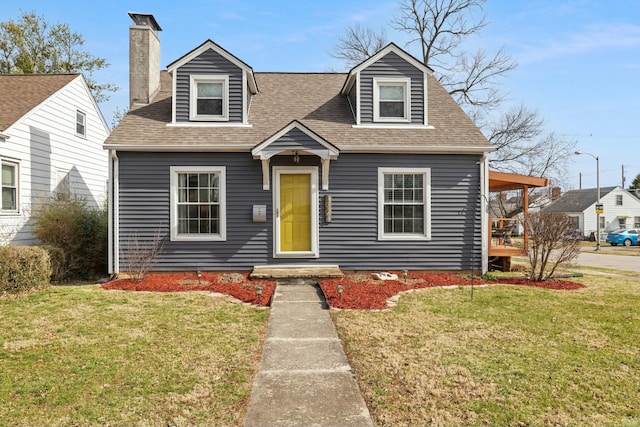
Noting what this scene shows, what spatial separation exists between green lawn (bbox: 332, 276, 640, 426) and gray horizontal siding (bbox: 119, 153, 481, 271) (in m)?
2.81

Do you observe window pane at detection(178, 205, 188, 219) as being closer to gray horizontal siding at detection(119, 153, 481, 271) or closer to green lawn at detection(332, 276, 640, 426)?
gray horizontal siding at detection(119, 153, 481, 271)

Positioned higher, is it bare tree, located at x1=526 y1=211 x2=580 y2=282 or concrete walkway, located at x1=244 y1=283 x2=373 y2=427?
bare tree, located at x1=526 y1=211 x2=580 y2=282

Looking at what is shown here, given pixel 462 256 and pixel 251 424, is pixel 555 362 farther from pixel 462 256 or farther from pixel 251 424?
pixel 462 256

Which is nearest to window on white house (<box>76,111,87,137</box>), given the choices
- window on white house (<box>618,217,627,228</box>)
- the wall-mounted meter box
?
the wall-mounted meter box

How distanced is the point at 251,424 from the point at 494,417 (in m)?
2.00

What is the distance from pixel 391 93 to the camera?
36.3ft

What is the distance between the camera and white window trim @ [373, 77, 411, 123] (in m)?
10.9

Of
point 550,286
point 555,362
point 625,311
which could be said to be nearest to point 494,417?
point 555,362

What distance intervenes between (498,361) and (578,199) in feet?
163

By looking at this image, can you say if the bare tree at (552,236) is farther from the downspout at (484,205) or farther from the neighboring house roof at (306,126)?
the neighboring house roof at (306,126)

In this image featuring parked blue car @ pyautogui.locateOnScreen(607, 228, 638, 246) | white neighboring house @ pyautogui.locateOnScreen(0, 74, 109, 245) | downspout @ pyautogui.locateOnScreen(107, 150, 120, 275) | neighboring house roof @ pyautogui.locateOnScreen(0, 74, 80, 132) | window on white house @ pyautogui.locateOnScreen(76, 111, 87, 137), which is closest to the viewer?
downspout @ pyautogui.locateOnScreen(107, 150, 120, 275)

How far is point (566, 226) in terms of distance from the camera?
954 centimetres

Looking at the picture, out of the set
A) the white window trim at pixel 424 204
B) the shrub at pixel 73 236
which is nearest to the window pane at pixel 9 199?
the shrub at pixel 73 236

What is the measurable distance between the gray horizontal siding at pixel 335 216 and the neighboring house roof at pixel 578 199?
1552 inches
